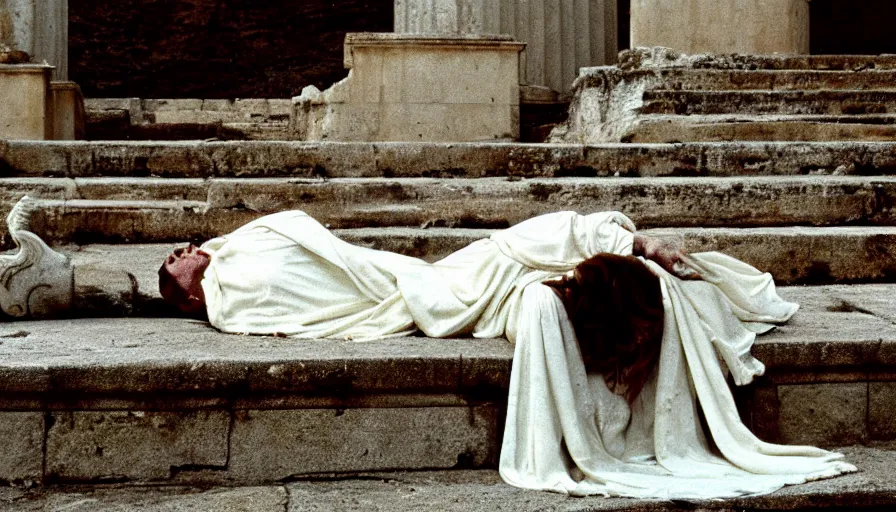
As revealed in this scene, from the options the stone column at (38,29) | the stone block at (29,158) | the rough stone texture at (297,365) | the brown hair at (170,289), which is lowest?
the rough stone texture at (297,365)

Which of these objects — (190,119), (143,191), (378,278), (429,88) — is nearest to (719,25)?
(429,88)

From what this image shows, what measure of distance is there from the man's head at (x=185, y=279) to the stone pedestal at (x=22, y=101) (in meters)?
4.58

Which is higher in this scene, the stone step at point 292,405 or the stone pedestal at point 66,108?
the stone pedestal at point 66,108

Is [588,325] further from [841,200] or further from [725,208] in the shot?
[841,200]

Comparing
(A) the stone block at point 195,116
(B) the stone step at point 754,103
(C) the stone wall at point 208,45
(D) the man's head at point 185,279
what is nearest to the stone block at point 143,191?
(D) the man's head at point 185,279

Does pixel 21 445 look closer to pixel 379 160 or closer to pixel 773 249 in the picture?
pixel 379 160

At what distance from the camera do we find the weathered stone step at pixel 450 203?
520 centimetres

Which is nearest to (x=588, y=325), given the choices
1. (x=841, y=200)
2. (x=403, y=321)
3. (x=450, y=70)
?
(x=403, y=321)

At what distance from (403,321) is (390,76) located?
4147 millimetres

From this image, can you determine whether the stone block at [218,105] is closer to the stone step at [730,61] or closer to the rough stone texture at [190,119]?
the rough stone texture at [190,119]

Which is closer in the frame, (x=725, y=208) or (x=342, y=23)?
(x=725, y=208)

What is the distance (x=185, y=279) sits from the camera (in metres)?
4.13

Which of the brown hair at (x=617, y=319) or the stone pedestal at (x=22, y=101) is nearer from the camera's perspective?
the brown hair at (x=617, y=319)

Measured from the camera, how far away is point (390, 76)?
7688 mm
